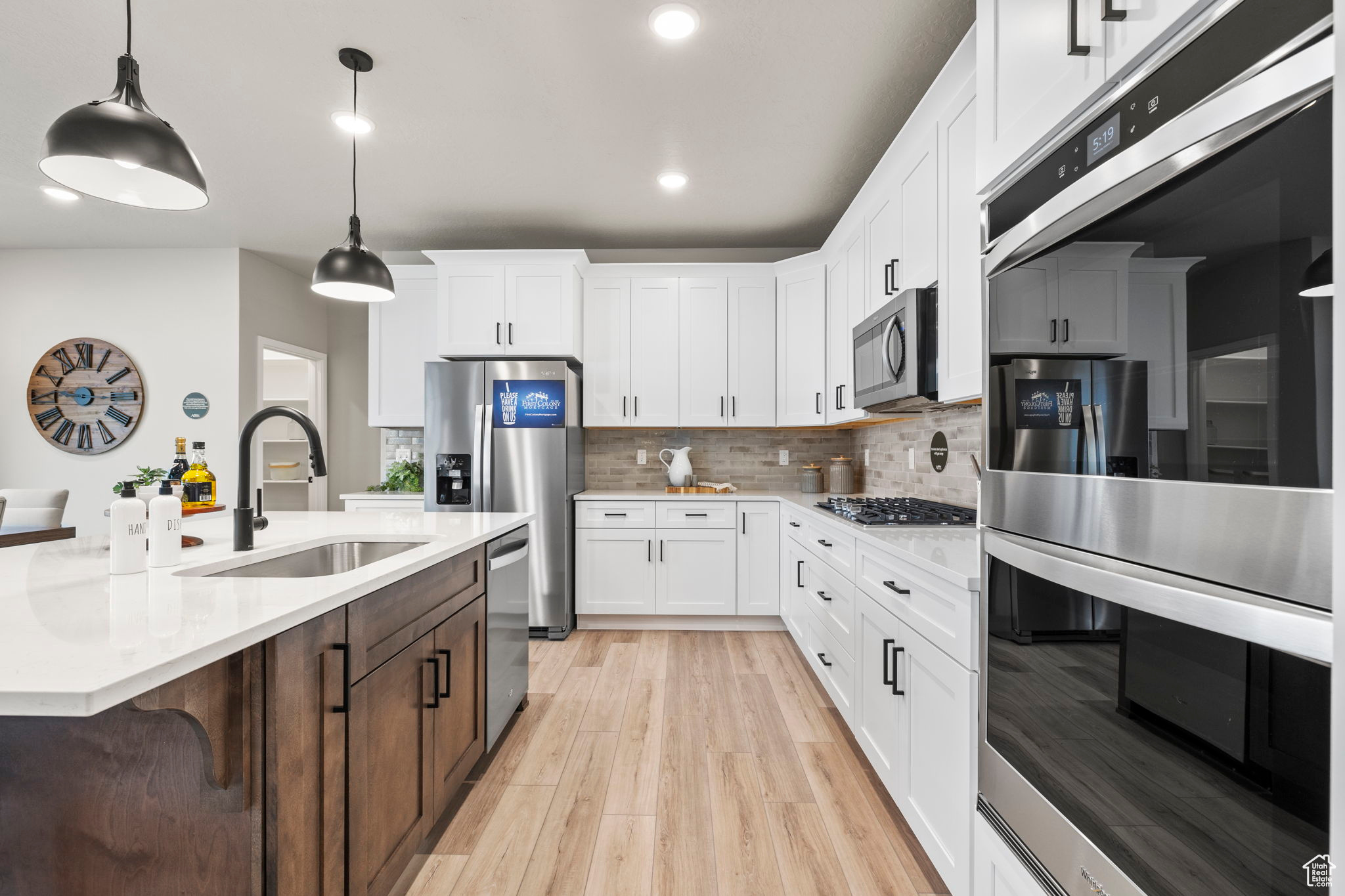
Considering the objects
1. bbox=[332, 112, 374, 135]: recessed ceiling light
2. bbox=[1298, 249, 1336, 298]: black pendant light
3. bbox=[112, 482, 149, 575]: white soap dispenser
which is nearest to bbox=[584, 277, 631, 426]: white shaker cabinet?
bbox=[332, 112, 374, 135]: recessed ceiling light

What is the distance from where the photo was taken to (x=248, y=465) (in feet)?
5.24

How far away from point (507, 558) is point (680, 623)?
1.86m

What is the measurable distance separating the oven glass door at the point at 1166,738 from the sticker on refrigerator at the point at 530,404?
9.91 feet

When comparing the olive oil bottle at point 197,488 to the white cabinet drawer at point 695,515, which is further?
the white cabinet drawer at point 695,515

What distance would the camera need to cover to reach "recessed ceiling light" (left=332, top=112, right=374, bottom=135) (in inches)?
108

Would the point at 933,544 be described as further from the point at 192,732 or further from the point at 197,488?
the point at 197,488

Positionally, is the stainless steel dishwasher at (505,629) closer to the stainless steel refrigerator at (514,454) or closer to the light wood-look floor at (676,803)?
the light wood-look floor at (676,803)

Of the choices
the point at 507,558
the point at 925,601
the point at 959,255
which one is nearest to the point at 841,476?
the point at 959,255

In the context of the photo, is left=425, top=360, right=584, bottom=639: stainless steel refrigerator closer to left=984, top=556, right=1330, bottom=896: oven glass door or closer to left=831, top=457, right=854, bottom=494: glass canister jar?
left=831, top=457, right=854, bottom=494: glass canister jar

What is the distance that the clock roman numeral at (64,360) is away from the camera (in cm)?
464

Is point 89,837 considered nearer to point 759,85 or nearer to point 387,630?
point 387,630

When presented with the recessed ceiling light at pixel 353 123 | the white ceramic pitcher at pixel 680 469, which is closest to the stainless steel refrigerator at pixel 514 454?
the white ceramic pitcher at pixel 680 469

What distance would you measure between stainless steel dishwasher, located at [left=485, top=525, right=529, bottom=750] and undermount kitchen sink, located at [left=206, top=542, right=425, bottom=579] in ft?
1.07

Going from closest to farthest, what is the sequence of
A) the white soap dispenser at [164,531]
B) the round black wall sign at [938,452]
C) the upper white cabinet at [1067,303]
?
the upper white cabinet at [1067,303] < the white soap dispenser at [164,531] < the round black wall sign at [938,452]
